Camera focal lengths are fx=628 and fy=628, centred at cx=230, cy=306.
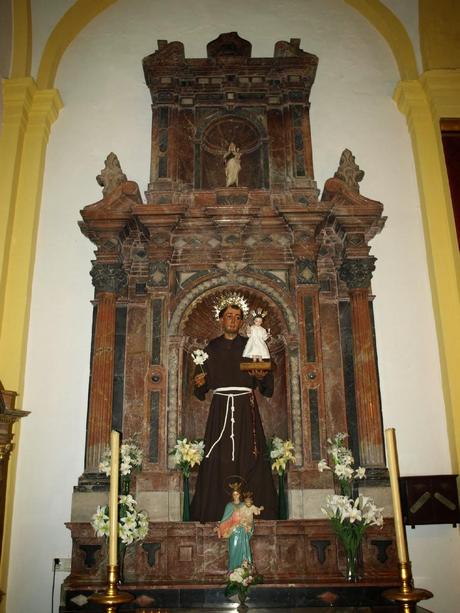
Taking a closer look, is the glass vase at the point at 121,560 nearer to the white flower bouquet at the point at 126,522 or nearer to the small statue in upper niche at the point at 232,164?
the white flower bouquet at the point at 126,522

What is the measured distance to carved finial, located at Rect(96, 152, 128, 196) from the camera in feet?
24.1

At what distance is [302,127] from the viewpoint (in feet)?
25.7

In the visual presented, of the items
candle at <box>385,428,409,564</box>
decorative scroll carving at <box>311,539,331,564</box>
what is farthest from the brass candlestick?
decorative scroll carving at <box>311,539,331,564</box>

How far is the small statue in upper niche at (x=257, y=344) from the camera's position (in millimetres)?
6789

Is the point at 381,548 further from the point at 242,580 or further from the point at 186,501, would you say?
the point at 186,501

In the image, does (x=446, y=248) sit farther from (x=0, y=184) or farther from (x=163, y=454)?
(x=0, y=184)

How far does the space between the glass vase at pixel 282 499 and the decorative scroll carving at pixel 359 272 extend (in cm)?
225

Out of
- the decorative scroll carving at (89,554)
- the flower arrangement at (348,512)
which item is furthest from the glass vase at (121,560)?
the flower arrangement at (348,512)

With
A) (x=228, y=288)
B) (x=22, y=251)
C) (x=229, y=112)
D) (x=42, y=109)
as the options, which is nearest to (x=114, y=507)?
(x=228, y=288)

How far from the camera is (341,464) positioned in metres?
6.17

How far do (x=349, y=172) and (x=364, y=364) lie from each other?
2285 millimetres

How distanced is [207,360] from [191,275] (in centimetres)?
100

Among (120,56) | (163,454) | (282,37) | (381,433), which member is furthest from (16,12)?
(381,433)

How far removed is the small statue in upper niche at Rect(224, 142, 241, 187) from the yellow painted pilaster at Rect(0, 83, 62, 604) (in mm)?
2374
